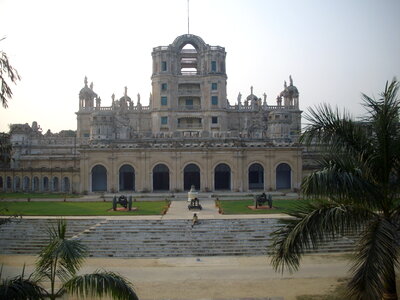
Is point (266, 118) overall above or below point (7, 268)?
above

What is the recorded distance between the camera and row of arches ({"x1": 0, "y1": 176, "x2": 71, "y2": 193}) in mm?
61250

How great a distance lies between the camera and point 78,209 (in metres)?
37.8

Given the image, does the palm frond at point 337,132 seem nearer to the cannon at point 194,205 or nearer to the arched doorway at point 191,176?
the cannon at point 194,205

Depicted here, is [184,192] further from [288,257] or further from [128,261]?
[288,257]

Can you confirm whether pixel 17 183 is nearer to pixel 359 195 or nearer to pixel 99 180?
pixel 99 180

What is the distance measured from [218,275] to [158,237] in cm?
792

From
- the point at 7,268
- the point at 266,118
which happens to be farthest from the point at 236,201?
the point at 266,118

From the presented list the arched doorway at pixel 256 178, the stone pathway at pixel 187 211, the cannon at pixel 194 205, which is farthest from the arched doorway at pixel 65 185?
the cannon at pixel 194 205

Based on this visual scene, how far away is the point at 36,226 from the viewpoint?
29.9 metres

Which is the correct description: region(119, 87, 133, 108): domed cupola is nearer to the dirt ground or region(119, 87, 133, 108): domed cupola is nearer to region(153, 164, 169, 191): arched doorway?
region(153, 164, 169, 191): arched doorway

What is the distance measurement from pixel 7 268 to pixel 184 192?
33010 millimetres

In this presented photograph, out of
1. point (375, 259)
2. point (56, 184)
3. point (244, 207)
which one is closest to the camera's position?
point (375, 259)

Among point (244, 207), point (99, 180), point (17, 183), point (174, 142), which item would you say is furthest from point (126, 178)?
point (244, 207)

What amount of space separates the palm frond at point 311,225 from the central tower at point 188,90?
56.4 metres
